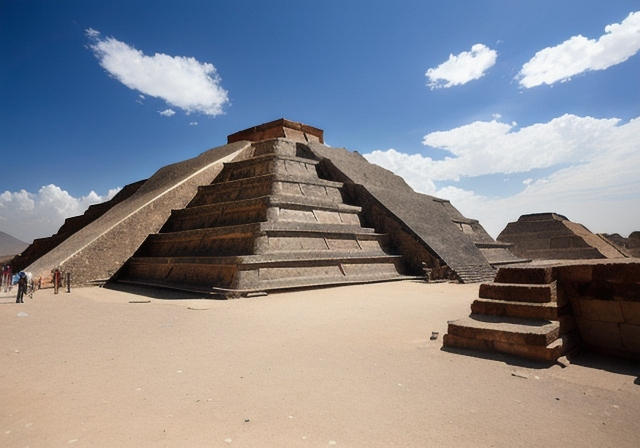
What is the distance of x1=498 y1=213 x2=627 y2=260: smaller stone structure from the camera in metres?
29.4

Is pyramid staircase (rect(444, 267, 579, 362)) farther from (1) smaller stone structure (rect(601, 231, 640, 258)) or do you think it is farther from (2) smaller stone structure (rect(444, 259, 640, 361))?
(1) smaller stone structure (rect(601, 231, 640, 258))

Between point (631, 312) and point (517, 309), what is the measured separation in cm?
120

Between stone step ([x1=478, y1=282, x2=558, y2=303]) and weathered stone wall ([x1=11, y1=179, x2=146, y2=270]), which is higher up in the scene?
weathered stone wall ([x1=11, y1=179, x2=146, y2=270])

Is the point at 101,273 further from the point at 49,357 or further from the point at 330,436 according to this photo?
the point at 330,436

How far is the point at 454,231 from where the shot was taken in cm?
1647

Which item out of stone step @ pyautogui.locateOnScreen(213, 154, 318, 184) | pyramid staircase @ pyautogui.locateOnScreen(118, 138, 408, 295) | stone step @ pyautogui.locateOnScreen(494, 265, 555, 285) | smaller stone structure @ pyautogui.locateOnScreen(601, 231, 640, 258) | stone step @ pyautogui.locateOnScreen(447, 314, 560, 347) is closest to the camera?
stone step @ pyautogui.locateOnScreen(447, 314, 560, 347)

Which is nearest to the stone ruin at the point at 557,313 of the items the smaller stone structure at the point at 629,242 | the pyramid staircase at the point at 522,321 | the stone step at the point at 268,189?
the pyramid staircase at the point at 522,321

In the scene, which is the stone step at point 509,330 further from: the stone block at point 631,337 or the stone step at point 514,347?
the stone block at point 631,337

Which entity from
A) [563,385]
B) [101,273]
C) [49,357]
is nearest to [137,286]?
[101,273]

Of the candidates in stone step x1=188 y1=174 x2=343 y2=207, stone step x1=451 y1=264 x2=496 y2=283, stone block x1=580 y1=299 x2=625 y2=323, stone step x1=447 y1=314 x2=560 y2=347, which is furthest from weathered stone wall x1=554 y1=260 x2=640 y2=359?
stone step x1=188 y1=174 x2=343 y2=207

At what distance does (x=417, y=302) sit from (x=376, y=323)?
255cm

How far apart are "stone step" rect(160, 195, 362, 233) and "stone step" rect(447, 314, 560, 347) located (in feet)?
26.7

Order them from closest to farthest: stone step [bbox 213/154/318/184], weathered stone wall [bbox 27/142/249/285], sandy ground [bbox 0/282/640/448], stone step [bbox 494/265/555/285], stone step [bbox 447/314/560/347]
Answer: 1. sandy ground [bbox 0/282/640/448]
2. stone step [bbox 447/314/560/347]
3. stone step [bbox 494/265/555/285]
4. weathered stone wall [bbox 27/142/249/285]
5. stone step [bbox 213/154/318/184]

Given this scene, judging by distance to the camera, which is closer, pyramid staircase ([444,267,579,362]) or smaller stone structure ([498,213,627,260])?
pyramid staircase ([444,267,579,362])
